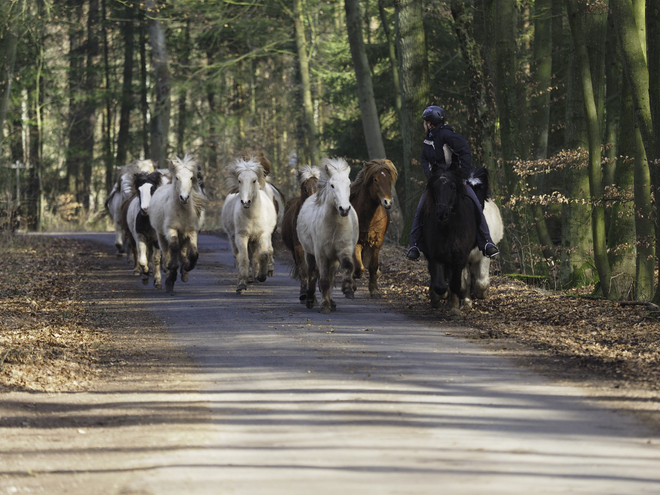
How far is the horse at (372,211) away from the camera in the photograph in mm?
13617

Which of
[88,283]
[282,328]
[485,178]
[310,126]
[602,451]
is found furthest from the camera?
[310,126]

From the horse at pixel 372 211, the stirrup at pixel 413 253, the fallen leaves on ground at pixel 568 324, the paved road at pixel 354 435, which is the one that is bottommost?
the paved road at pixel 354 435

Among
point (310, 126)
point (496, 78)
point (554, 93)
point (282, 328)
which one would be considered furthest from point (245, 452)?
point (310, 126)

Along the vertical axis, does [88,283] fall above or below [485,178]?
below

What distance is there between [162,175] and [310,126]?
15.0 metres

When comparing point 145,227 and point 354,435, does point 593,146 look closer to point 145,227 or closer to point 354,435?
point 145,227

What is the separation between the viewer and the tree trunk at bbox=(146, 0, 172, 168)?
106 ft

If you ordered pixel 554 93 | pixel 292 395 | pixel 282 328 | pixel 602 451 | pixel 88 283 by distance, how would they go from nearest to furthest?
pixel 602 451
pixel 292 395
pixel 282 328
pixel 88 283
pixel 554 93

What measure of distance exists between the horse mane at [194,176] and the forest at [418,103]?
5.86m

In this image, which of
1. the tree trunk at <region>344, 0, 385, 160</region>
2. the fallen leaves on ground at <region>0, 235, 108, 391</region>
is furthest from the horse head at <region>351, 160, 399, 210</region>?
the tree trunk at <region>344, 0, 385, 160</region>

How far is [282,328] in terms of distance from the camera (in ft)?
35.5

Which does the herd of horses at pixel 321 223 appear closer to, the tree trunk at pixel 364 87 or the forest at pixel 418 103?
the forest at pixel 418 103

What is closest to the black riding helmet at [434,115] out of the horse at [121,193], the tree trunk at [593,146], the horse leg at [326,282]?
the horse leg at [326,282]

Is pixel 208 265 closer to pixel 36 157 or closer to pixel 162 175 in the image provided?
pixel 162 175
